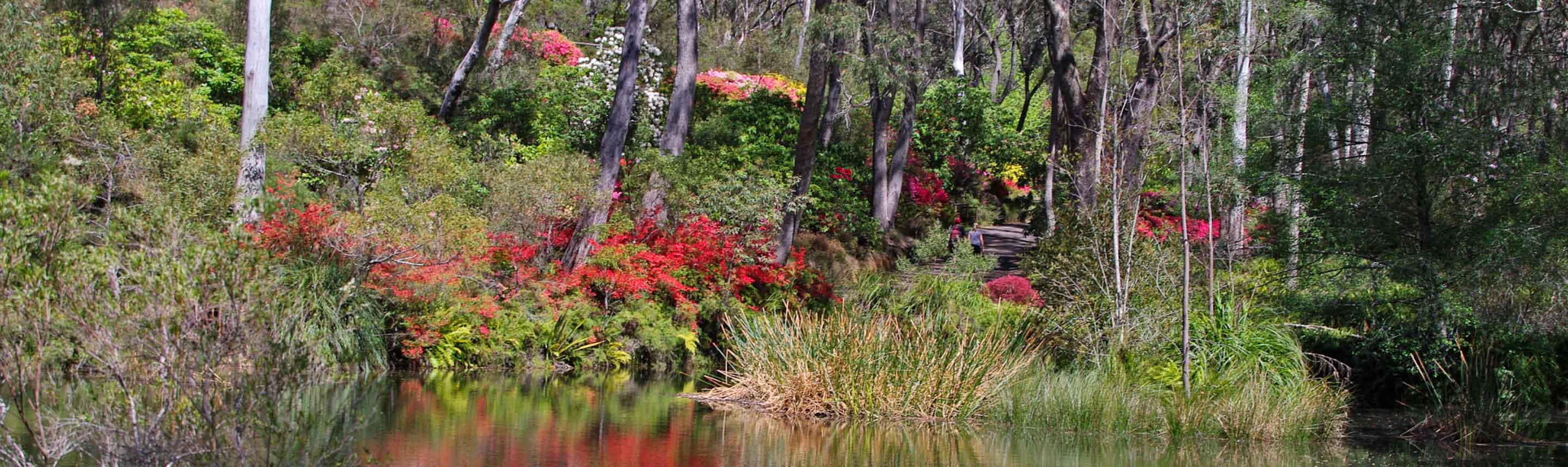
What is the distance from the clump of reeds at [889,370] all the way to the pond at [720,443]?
1.09 feet

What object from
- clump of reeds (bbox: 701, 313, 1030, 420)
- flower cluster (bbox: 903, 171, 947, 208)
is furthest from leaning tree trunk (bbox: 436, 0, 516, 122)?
clump of reeds (bbox: 701, 313, 1030, 420)

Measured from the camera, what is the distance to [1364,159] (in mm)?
13555

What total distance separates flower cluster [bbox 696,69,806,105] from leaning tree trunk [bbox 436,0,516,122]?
185 inches

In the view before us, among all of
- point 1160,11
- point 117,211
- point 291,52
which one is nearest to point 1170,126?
point 1160,11

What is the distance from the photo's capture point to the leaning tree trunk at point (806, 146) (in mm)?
21625

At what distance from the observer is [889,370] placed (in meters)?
12.6

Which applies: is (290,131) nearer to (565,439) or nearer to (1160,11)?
(565,439)

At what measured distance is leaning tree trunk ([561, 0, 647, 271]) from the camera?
61.7ft

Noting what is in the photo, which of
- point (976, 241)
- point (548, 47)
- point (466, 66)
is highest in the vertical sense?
point (548, 47)

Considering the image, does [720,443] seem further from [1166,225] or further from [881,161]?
[881,161]

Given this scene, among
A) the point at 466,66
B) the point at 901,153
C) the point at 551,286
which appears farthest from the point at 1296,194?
the point at 466,66

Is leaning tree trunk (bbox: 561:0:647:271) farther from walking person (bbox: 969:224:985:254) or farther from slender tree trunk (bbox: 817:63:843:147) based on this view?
walking person (bbox: 969:224:985:254)

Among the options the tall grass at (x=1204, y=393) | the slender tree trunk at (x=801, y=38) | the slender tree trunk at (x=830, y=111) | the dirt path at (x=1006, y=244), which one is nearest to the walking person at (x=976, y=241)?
the dirt path at (x=1006, y=244)

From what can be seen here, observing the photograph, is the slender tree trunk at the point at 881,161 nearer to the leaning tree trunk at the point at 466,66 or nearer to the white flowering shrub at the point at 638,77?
the white flowering shrub at the point at 638,77
